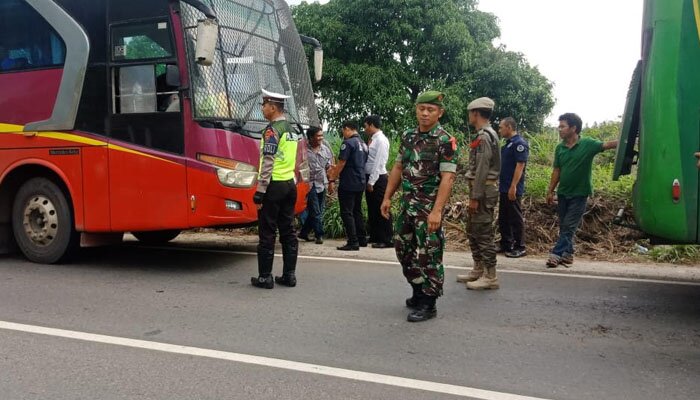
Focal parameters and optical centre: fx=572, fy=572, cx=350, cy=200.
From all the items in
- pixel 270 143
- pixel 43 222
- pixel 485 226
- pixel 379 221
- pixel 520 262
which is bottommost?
pixel 520 262

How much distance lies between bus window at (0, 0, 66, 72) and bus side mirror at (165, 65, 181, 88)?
138 cm

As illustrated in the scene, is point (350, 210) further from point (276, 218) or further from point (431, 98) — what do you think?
point (431, 98)

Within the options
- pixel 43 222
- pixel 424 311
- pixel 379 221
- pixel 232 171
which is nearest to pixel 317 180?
pixel 379 221

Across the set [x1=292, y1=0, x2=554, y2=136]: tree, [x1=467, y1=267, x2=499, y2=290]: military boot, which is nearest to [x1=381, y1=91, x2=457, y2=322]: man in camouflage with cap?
[x1=467, y1=267, x2=499, y2=290]: military boot

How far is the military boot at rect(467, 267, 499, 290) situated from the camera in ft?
18.4

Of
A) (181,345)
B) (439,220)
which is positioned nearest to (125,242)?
(181,345)

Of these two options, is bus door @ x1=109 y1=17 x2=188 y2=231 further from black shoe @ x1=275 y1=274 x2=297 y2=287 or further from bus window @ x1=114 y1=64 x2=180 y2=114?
black shoe @ x1=275 y1=274 x2=297 y2=287

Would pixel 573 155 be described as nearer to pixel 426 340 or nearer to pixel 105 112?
pixel 426 340

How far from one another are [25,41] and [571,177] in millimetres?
6505

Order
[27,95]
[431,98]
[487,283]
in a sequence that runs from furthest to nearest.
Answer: [27,95], [487,283], [431,98]

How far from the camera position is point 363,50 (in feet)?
66.7

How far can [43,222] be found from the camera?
6.54 m

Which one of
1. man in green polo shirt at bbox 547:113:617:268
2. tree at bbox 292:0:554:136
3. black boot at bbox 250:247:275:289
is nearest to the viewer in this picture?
black boot at bbox 250:247:275:289

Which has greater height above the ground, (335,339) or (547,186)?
(547,186)
